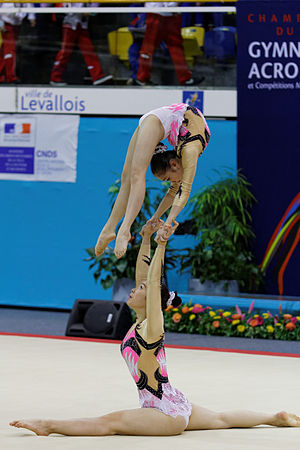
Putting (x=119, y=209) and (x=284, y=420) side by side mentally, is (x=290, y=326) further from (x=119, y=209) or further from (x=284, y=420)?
(x=119, y=209)

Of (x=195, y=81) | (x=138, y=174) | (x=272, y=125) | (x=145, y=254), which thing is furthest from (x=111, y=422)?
(x=195, y=81)

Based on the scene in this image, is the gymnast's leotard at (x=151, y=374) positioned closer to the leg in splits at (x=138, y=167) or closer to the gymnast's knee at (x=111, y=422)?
the gymnast's knee at (x=111, y=422)

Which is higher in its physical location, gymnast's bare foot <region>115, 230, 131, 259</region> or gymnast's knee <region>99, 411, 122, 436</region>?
gymnast's bare foot <region>115, 230, 131, 259</region>

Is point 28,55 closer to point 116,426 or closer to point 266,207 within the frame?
point 266,207

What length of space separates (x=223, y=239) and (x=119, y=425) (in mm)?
4987

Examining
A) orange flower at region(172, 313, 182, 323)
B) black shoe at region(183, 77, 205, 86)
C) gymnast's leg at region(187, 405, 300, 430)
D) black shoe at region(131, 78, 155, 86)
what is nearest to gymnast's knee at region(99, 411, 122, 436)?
gymnast's leg at region(187, 405, 300, 430)

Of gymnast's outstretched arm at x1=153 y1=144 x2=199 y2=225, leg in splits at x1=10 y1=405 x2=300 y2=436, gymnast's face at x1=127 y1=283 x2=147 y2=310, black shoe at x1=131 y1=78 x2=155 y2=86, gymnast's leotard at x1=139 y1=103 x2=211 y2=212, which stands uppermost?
black shoe at x1=131 y1=78 x2=155 y2=86

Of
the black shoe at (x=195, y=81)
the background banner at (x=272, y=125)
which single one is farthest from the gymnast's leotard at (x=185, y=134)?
the black shoe at (x=195, y=81)

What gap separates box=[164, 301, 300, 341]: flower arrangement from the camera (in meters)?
8.98

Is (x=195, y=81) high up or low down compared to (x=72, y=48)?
down

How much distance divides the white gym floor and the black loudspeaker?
252mm

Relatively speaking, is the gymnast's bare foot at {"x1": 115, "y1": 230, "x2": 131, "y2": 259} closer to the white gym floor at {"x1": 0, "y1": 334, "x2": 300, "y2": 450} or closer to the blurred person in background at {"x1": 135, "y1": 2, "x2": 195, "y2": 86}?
the white gym floor at {"x1": 0, "y1": 334, "x2": 300, "y2": 450}

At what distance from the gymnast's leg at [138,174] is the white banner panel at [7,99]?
6.22 metres

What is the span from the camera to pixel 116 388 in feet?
21.0
